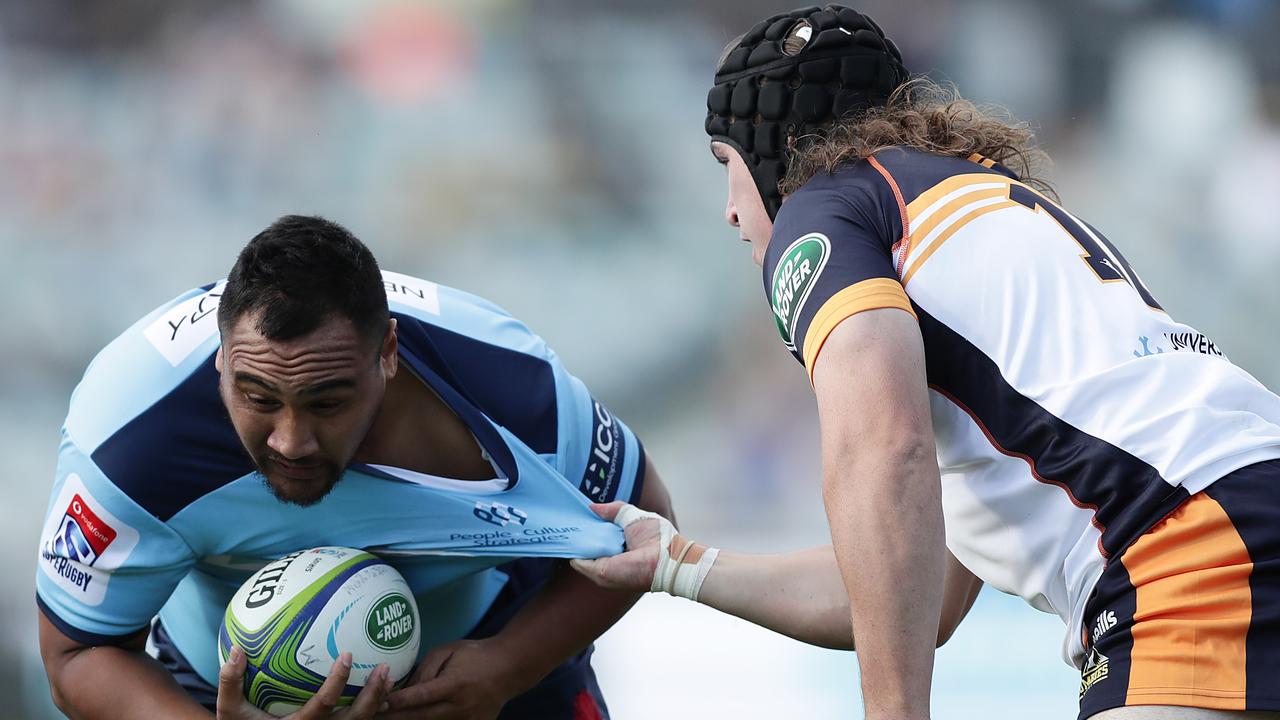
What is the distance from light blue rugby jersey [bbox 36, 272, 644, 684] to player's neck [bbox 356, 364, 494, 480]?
0.04m

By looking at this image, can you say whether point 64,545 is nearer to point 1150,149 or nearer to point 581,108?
point 581,108

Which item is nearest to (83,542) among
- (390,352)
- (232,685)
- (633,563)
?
(232,685)

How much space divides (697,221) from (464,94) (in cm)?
156

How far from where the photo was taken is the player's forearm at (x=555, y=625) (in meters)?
3.32

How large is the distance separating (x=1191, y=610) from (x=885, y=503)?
513 mm

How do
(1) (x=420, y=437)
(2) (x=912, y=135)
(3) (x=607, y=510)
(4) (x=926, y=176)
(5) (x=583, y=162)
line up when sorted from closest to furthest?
1. (4) (x=926, y=176)
2. (2) (x=912, y=135)
3. (1) (x=420, y=437)
4. (3) (x=607, y=510)
5. (5) (x=583, y=162)

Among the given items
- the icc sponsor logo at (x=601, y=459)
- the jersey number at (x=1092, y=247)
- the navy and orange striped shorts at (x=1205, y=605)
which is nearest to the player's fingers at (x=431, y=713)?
the icc sponsor logo at (x=601, y=459)

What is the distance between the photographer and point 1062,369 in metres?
2.10

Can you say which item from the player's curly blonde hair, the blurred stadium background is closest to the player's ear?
the player's curly blonde hair

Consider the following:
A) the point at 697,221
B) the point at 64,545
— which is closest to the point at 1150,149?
the point at 697,221

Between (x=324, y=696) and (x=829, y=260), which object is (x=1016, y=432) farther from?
(x=324, y=696)

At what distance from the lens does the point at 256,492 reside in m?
3.04

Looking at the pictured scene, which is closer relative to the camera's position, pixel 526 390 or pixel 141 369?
pixel 141 369

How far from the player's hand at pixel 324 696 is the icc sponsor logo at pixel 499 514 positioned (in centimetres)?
44
